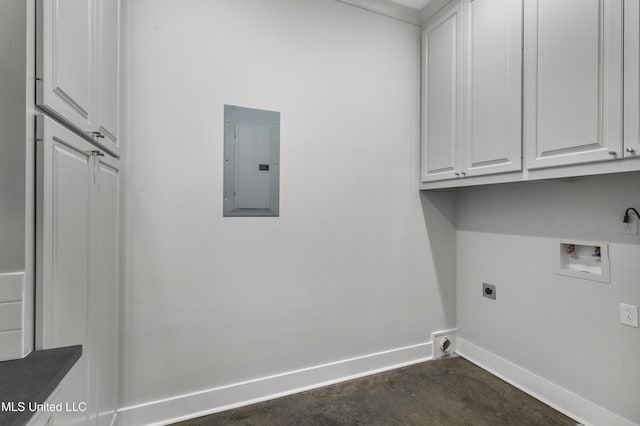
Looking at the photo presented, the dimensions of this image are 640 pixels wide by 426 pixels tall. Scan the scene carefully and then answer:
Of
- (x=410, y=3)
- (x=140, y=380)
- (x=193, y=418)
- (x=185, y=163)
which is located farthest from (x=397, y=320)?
(x=410, y=3)

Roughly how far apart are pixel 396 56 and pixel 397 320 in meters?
2.22

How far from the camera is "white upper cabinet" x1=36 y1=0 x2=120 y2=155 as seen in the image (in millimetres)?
795

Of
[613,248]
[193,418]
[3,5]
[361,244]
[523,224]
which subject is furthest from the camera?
[361,244]

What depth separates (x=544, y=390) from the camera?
1890 mm

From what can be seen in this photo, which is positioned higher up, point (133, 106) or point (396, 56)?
point (396, 56)

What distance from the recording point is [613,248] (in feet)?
5.24

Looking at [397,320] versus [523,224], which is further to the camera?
[397,320]

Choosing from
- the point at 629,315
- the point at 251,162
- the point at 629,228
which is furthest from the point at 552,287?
the point at 251,162

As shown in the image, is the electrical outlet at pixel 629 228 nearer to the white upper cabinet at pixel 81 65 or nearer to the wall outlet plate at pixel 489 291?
the wall outlet plate at pixel 489 291

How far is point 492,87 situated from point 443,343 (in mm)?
2082

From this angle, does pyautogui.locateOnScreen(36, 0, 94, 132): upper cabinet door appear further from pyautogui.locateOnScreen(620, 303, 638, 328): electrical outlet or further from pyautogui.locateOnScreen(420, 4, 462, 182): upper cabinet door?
pyautogui.locateOnScreen(620, 303, 638, 328): electrical outlet

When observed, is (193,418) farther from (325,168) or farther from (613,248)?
(613,248)

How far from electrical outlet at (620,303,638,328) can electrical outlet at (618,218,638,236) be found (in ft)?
1.31

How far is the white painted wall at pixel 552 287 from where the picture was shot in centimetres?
156
